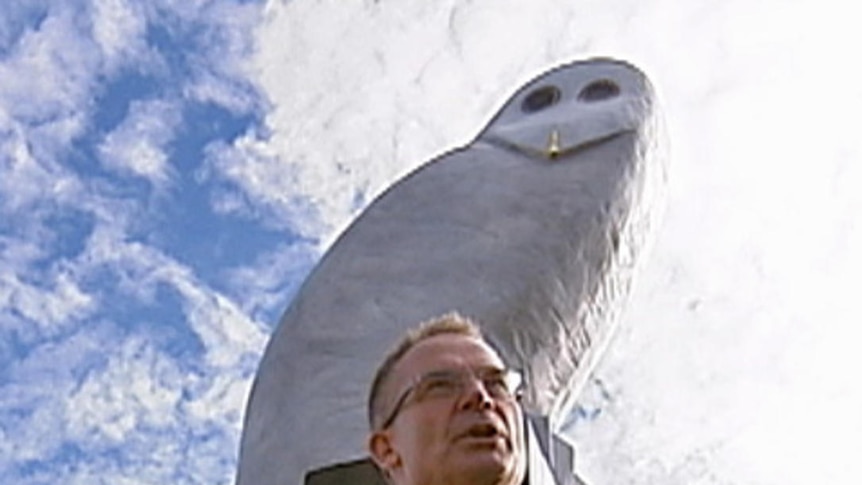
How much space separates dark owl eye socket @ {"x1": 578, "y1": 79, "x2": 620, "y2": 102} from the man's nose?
6518mm

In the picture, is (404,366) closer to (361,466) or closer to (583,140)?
(361,466)

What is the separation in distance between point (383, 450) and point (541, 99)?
6.70 m

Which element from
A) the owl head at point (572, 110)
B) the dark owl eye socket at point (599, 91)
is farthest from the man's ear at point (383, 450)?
the dark owl eye socket at point (599, 91)

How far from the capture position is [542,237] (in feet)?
22.8

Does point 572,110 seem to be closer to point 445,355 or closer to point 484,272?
point 484,272

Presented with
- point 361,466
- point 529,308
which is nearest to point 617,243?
point 529,308

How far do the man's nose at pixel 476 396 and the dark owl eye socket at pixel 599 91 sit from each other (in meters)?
6.52

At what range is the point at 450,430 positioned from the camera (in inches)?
64.9

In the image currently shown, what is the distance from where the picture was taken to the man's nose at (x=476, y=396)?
1660 mm

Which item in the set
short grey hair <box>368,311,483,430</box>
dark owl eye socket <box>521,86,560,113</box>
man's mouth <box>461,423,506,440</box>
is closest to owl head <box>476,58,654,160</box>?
dark owl eye socket <box>521,86,560,113</box>

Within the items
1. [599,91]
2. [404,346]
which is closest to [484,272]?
[599,91]

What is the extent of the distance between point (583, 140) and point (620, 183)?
312mm

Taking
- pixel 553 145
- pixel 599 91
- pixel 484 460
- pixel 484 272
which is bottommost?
pixel 484 460

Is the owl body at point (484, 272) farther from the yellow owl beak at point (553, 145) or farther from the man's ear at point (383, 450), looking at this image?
the man's ear at point (383, 450)
